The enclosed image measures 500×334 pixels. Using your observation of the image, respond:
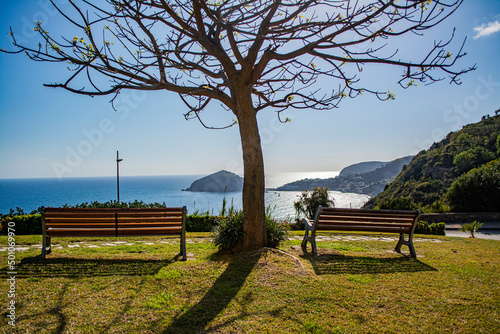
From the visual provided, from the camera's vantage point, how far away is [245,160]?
529 cm

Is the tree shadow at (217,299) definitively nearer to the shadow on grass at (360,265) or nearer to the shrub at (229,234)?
the shrub at (229,234)

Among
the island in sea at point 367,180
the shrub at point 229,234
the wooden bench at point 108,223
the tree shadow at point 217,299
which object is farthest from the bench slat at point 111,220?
the island in sea at point 367,180

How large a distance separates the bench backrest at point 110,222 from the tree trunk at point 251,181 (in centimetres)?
118

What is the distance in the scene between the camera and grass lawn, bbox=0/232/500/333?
8.91 ft

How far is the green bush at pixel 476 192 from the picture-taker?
48.4 ft

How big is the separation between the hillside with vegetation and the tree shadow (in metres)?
12.6

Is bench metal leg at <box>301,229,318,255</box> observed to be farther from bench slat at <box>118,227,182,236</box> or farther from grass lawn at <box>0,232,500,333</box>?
bench slat at <box>118,227,182,236</box>

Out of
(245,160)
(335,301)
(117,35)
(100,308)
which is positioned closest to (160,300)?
(100,308)

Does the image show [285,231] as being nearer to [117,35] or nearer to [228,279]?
[228,279]

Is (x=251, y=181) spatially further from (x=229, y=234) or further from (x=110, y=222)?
(x=110, y=222)

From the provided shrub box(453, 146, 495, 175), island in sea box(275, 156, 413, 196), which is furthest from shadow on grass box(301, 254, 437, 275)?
island in sea box(275, 156, 413, 196)

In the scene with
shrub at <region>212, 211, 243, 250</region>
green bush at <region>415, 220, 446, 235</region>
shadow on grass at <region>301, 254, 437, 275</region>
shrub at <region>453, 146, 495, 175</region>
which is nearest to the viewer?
shadow on grass at <region>301, 254, 437, 275</region>

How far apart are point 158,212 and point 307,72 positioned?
454cm

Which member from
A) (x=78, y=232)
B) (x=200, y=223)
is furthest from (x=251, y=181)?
(x=200, y=223)
